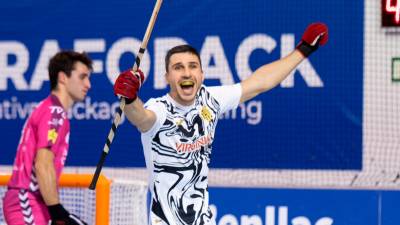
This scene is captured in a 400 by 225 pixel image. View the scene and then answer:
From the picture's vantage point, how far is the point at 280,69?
5.86 metres

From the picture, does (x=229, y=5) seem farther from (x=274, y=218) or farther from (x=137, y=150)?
(x=274, y=218)

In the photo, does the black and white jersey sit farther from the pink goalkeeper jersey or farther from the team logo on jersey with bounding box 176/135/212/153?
the pink goalkeeper jersey

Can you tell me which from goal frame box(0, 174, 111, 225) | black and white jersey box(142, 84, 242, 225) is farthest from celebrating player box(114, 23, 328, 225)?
goal frame box(0, 174, 111, 225)

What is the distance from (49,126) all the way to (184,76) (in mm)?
714

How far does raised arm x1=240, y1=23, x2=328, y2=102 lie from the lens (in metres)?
5.84

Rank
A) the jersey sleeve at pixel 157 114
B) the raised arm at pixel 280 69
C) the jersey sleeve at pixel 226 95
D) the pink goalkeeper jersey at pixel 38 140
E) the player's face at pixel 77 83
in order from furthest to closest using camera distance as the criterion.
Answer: the raised arm at pixel 280 69 → the jersey sleeve at pixel 226 95 → the player's face at pixel 77 83 → the jersey sleeve at pixel 157 114 → the pink goalkeeper jersey at pixel 38 140

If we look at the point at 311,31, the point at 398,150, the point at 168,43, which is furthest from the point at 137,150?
the point at 311,31

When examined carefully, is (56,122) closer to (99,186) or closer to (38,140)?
(38,140)

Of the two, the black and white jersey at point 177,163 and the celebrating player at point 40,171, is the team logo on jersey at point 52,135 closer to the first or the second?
the celebrating player at point 40,171

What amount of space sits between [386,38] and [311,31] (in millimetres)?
3182

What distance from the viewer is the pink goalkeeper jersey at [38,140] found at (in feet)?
17.0

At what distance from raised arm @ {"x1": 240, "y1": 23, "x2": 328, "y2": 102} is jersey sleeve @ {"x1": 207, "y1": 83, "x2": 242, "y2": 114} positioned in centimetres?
5

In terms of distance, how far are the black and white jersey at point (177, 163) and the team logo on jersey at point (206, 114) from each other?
3 cm

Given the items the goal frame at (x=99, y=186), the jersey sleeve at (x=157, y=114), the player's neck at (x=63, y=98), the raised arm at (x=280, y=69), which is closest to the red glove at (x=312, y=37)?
the raised arm at (x=280, y=69)
